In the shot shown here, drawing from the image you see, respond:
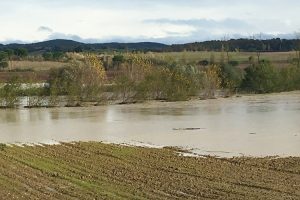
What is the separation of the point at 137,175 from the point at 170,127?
14.6 metres

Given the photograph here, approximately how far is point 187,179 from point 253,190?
5.72ft

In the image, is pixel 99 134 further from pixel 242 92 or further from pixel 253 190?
pixel 242 92

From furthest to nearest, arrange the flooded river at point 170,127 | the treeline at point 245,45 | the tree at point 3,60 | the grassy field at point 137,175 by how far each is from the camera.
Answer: the treeline at point 245,45 → the tree at point 3,60 → the flooded river at point 170,127 → the grassy field at point 137,175

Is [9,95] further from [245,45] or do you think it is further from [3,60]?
[245,45]

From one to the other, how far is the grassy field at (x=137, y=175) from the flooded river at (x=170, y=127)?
290 cm

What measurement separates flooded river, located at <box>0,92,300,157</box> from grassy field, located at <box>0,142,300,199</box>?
2905 millimetres

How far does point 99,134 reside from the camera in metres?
25.3

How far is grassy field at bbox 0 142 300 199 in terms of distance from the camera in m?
11.0

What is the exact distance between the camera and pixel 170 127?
1097 inches

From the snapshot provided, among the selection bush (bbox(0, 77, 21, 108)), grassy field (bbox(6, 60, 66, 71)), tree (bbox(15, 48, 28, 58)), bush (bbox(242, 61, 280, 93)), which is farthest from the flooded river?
tree (bbox(15, 48, 28, 58))

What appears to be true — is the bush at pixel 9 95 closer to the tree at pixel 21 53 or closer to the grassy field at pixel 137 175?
the grassy field at pixel 137 175

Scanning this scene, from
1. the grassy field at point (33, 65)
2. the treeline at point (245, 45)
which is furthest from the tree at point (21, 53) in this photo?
the treeline at point (245, 45)

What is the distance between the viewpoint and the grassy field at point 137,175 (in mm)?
11039

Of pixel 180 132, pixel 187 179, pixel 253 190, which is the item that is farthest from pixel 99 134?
pixel 253 190
